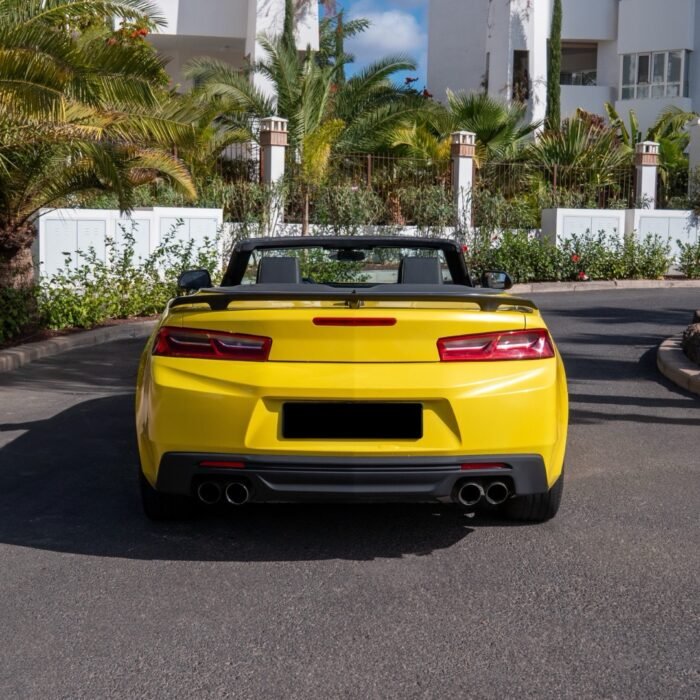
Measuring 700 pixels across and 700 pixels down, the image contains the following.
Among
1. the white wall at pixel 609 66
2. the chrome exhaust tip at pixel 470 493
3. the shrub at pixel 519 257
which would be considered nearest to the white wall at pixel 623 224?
the shrub at pixel 519 257

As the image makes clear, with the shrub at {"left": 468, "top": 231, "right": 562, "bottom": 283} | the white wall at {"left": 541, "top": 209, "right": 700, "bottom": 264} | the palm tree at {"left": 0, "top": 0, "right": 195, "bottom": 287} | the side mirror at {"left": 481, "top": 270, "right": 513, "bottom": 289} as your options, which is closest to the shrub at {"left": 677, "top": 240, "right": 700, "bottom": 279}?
the white wall at {"left": 541, "top": 209, "right": 700, "bottom": 264}

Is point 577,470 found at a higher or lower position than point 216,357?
lower

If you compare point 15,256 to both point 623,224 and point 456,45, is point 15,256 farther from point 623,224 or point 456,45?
point 456,45

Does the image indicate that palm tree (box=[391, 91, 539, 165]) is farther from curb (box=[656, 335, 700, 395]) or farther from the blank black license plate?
the blank black license plate

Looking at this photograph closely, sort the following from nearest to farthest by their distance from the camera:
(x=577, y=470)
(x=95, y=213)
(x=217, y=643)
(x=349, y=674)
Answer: (x=349, y=674), (x=217, y=643), (x=577, y=470), (x=95, y=213)

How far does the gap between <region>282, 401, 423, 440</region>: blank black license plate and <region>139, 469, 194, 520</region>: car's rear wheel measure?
2.84 ft

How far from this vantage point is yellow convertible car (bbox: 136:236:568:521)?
191 inches

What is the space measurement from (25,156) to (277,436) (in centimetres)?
977

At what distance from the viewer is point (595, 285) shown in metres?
24.5

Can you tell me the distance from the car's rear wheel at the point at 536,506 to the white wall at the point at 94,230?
422 inches

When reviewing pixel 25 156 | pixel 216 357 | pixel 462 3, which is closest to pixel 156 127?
pixel 25 156

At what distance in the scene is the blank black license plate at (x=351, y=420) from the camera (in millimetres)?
4883

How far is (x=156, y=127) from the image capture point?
13.8 m

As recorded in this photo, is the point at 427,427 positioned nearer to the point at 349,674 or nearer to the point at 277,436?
the point at 277,436
